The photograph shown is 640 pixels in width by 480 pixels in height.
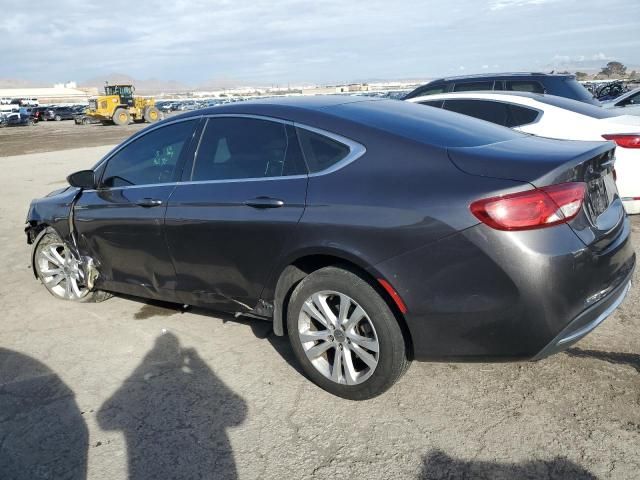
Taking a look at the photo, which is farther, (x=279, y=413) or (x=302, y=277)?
(x=302, y=277)

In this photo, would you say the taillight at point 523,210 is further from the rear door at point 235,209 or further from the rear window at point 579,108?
the rear window at point 579,108

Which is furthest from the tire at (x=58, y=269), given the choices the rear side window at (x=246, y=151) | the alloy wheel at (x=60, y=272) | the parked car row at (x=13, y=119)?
the parked car row at (x=13, y=119)

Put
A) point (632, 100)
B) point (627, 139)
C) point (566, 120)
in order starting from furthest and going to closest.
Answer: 1. point (632, 100)
2. point (566, 120)
3. point (627, 139)

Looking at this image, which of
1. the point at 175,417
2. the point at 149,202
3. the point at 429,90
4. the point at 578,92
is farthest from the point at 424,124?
the point at 429,90

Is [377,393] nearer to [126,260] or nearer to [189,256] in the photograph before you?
[189,256]

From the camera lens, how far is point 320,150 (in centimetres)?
308

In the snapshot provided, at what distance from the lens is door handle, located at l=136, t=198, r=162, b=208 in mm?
3746

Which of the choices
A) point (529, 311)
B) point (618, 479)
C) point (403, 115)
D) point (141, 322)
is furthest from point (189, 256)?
point (618, 479)

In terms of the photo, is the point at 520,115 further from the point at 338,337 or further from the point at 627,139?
the point at 338,337

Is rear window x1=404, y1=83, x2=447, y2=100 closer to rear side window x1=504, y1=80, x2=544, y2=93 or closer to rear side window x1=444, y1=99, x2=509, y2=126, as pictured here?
rear side window x1=504, y1=80, x2=544, y2=93

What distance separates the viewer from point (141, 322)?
4.34 metres

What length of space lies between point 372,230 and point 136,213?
2.00 meters

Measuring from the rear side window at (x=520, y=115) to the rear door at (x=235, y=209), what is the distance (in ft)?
12.9

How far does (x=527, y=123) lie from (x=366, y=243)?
4.25 m
